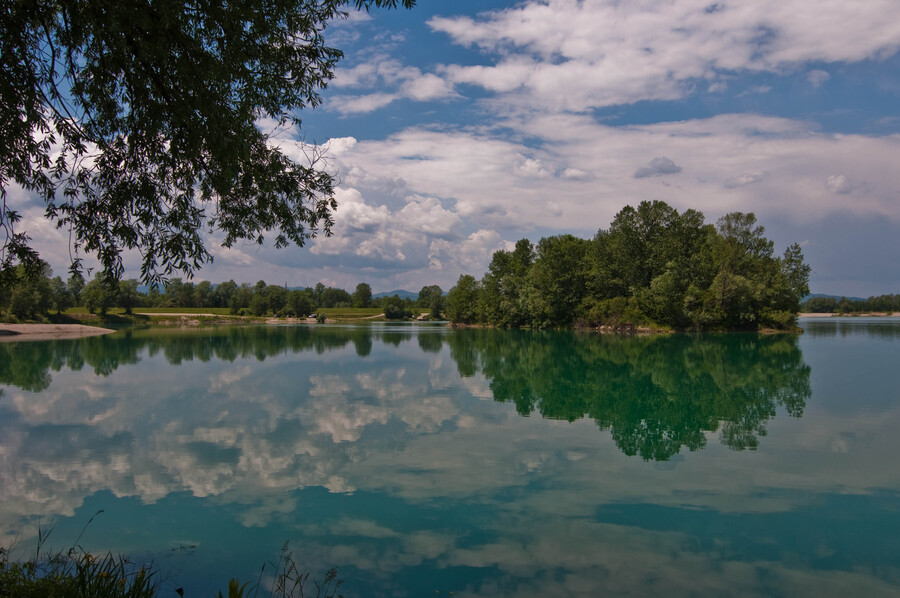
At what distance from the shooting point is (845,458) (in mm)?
11453

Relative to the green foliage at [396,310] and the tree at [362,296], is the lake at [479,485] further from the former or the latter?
the tree at [362,296]

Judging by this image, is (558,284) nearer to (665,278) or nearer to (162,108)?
(665,278)

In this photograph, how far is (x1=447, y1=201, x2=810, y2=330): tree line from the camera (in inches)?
2520

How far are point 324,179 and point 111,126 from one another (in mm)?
3211

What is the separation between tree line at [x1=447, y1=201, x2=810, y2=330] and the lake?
4530 centimetres

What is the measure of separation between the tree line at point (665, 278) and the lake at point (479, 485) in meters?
45.3

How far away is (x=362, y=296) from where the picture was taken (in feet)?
609

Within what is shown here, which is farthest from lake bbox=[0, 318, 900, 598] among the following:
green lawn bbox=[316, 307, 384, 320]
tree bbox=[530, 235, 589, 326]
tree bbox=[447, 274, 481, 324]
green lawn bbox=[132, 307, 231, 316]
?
green lawn bbox=[316, 307, 384, 320]

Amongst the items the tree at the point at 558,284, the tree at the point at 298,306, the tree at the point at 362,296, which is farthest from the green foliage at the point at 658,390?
the tree at the point at 362,296

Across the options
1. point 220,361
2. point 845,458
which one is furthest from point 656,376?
point 220,361

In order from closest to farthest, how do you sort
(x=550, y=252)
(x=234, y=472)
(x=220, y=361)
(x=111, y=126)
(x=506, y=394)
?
(x=111, y=126) < (x=234, y=472) < (x=506, y=394) < (x=220, y=361) < (x=550, y=252)

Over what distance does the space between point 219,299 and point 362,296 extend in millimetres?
48222

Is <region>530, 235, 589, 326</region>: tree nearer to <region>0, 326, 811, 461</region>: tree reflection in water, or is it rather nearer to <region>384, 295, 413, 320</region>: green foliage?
<region>0, 326, 811, 461</region>: tree reflection in water

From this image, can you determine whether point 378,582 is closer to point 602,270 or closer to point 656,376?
point 656,376
